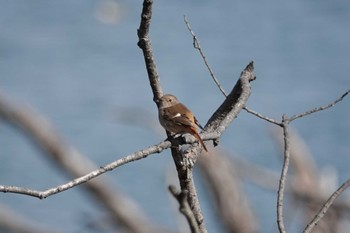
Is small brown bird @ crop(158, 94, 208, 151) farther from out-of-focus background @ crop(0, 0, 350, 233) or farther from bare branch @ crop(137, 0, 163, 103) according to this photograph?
out-of-focus background @ crop(0, 0, 350, 233)

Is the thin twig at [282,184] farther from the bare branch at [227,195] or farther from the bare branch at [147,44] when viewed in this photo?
the bare branch at [227,195]

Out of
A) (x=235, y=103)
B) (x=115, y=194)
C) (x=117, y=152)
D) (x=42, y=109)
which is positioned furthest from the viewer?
(x=42, y=109)

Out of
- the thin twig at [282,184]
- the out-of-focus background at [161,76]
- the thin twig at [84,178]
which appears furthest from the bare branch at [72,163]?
the thin twig at [84,178]

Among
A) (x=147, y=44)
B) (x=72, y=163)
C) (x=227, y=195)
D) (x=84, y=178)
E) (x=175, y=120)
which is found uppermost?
(x=72, y=163)

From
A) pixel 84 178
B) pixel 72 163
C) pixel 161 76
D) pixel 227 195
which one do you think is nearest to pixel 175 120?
pixel 84 178

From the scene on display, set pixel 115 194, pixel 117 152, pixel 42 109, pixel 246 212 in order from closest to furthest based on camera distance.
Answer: pixel 246 212, pixel 115 194, pixel 117 152, pixel 42 109

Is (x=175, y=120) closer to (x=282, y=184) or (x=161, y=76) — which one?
(x=282, y=184)

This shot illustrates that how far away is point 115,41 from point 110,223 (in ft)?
28.4

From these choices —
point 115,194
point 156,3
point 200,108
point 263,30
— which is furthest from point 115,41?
point 115,194

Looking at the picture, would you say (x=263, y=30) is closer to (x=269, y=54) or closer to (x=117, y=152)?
(x=269, y=54)

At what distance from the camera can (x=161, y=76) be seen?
11.3 metres

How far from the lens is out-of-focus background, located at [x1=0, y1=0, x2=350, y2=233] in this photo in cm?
996

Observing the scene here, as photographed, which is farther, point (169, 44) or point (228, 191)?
point (169, 44)

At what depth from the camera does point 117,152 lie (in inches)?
408
